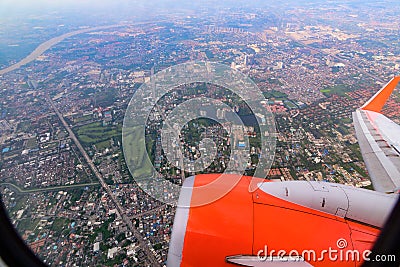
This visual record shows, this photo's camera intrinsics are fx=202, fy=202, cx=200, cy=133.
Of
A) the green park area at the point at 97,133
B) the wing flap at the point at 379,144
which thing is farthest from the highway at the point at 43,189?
the wing flap at the point at 379,144

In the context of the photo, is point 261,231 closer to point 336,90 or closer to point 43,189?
point 43,189

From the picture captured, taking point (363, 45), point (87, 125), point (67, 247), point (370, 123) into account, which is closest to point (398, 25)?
point (363, 45)

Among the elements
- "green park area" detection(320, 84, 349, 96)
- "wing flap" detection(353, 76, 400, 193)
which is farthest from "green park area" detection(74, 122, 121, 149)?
"green park area" detection(320, 84, 349, 96)

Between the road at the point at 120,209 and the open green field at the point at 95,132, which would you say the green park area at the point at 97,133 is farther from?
the road at the point at 120,209

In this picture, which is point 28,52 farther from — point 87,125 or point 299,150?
point 299,150

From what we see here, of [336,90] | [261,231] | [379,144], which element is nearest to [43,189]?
[261,231]
